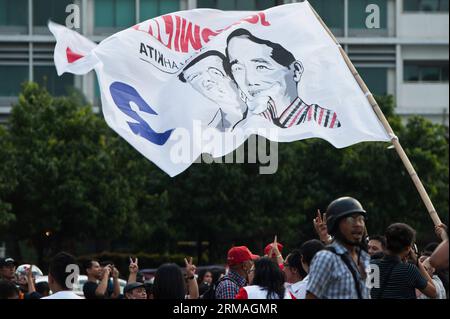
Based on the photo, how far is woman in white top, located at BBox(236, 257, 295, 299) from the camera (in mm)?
8805

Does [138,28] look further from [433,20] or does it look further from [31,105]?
[433,20]

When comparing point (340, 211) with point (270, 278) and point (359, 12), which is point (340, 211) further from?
point (359, 12)

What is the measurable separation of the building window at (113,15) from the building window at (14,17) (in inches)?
133

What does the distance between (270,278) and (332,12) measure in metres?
46.0

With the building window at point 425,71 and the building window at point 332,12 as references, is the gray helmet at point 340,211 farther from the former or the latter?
the building window at point 425,71

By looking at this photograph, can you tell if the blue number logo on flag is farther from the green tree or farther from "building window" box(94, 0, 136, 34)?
"building window" box(94, 0, 136, 34)

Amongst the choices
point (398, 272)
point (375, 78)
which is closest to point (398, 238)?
point (398, 272)

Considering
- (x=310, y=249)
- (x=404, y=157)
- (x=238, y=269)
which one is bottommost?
(x=238, y=269)

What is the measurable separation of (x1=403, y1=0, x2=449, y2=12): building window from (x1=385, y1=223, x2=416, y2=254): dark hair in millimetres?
48988

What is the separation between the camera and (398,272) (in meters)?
9.24

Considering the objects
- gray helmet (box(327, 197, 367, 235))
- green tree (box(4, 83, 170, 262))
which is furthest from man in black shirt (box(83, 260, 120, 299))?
green tree (box(4, 83, 170, 262))
